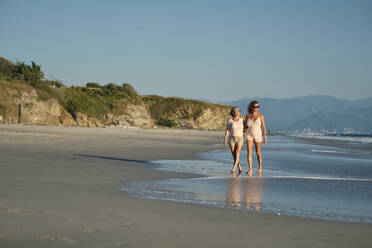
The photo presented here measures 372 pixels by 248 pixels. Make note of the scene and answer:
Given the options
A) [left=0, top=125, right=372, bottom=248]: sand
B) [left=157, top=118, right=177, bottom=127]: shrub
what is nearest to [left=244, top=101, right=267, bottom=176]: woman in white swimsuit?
[left=0, top=125, right=372, bottom=248]: sand

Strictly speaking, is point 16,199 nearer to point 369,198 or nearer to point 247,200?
point 247,200

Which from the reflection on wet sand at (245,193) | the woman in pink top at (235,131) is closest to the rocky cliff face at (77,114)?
the woman in pink top at (235,131)

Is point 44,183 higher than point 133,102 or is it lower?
lower

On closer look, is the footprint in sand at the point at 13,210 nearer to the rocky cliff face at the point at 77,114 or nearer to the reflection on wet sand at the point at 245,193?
the reflection on wet sand at the point at 245,193

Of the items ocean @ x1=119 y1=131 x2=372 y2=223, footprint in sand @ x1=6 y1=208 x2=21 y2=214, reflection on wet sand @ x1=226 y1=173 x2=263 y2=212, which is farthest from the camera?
reflection on wet sand @ x1=226 y1=173 x2=263 y2=212

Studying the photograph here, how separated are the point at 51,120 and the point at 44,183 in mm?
34819

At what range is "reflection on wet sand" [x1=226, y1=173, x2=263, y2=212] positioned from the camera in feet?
14.9

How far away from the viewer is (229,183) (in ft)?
21.4

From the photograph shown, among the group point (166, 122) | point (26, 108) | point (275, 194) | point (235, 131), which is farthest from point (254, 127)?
point (166, 122)

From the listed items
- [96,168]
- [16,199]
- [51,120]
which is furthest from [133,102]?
[16,199]

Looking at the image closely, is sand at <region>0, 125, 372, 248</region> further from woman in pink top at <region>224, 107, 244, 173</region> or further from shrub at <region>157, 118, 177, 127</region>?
shrub at <region>157, 118, 177, 127</region>

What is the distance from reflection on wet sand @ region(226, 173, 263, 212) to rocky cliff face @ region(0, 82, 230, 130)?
27.5 m

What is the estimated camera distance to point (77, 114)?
43594 mm

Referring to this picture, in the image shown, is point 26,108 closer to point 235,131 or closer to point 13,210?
point 235,131
